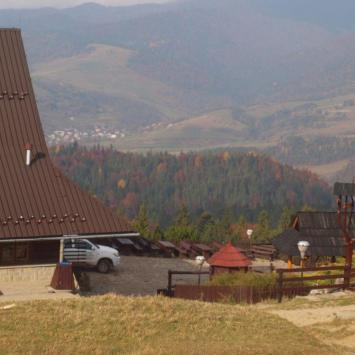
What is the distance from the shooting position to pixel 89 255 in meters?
32.2

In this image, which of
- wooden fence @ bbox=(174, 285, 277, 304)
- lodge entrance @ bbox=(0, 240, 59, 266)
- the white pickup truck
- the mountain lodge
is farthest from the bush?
the white pickup truck

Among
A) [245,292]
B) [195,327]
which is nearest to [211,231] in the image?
[245,292]

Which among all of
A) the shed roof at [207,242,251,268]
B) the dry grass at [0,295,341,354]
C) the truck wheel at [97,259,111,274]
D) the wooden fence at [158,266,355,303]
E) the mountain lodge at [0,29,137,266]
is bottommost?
the truck wheel at [97,259,111,274]

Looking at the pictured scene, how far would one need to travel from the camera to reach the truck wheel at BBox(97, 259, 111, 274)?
32906 millimetres

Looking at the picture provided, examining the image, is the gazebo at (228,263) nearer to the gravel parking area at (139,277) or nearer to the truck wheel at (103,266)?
the gravel parking area at (139,277)

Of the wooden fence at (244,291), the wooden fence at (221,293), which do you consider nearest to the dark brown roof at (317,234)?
the wooden fence at (244,291)

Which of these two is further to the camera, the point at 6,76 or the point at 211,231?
the point at 211,231

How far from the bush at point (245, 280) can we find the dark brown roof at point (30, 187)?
4684 millimetres

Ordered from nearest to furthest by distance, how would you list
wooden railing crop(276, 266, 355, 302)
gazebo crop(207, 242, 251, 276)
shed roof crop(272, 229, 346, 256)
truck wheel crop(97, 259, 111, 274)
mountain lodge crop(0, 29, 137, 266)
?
mountain lodge crop(0, 29, 137, 266), wooden railing crop(276, 266, 355, 302), gazebo crop(207, 242, 251, 276), truck wheel crop(97, 259, 111, 274), shed roof crop(272, 229, 346, 256)

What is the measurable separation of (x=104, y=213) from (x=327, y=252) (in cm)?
2055

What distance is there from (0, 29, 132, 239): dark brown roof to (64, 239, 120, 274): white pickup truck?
6.98m

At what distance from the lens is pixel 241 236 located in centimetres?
8062

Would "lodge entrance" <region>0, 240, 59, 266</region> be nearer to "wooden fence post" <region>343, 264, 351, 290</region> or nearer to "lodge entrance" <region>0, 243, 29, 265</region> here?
"lodge entrance" <region>0, 243, 29, 265</region>

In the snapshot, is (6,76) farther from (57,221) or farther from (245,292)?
(245,292)
